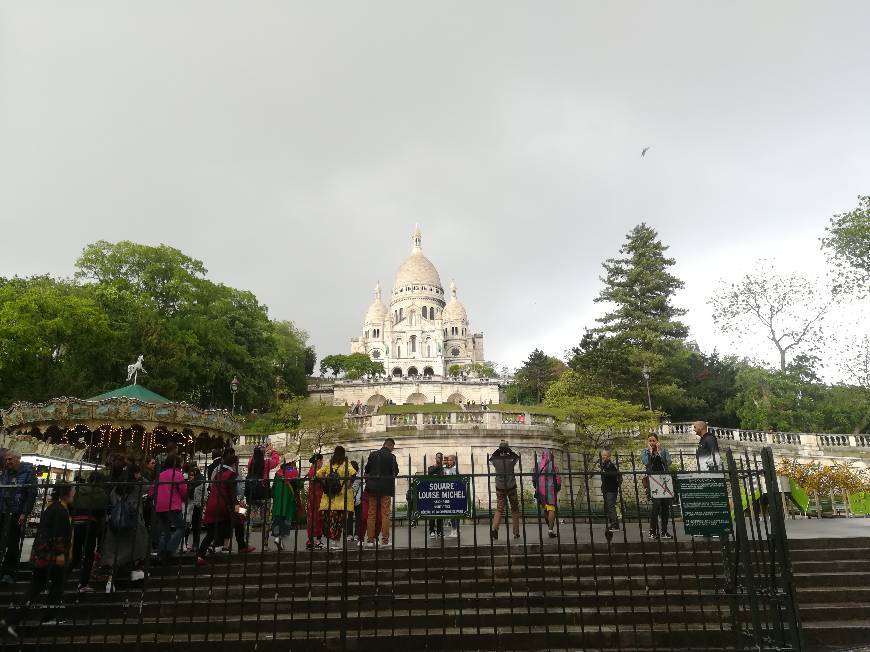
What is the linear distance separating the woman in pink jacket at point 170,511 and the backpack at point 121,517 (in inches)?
27.9

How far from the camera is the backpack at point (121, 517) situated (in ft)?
24.8

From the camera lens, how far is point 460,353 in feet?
354

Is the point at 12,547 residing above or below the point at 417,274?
below

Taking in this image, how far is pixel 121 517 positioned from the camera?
7574 mm

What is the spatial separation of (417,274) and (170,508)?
108320 mm

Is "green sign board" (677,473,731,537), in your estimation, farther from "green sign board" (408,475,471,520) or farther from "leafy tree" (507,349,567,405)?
"leafy tree" (507,349,567,405)

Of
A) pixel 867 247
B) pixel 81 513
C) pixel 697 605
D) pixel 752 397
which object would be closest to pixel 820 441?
pixel 752 397

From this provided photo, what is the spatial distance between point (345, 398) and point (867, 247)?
57450mm

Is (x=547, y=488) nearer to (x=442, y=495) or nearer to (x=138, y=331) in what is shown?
(x=442, y=495)

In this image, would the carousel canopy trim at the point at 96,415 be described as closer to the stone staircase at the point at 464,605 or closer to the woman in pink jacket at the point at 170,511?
the woman in pink jacket at the point at 170,511

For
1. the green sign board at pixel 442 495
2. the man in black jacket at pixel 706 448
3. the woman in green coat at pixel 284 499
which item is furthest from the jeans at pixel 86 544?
the man in black jacket at pixel 706 448

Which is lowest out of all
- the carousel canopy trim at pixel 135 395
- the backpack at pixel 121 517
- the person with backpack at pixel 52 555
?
the person with backpack at pixel 52 555

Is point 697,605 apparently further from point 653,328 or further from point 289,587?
point 653,328

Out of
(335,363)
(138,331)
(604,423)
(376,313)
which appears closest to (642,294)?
(604,423)
